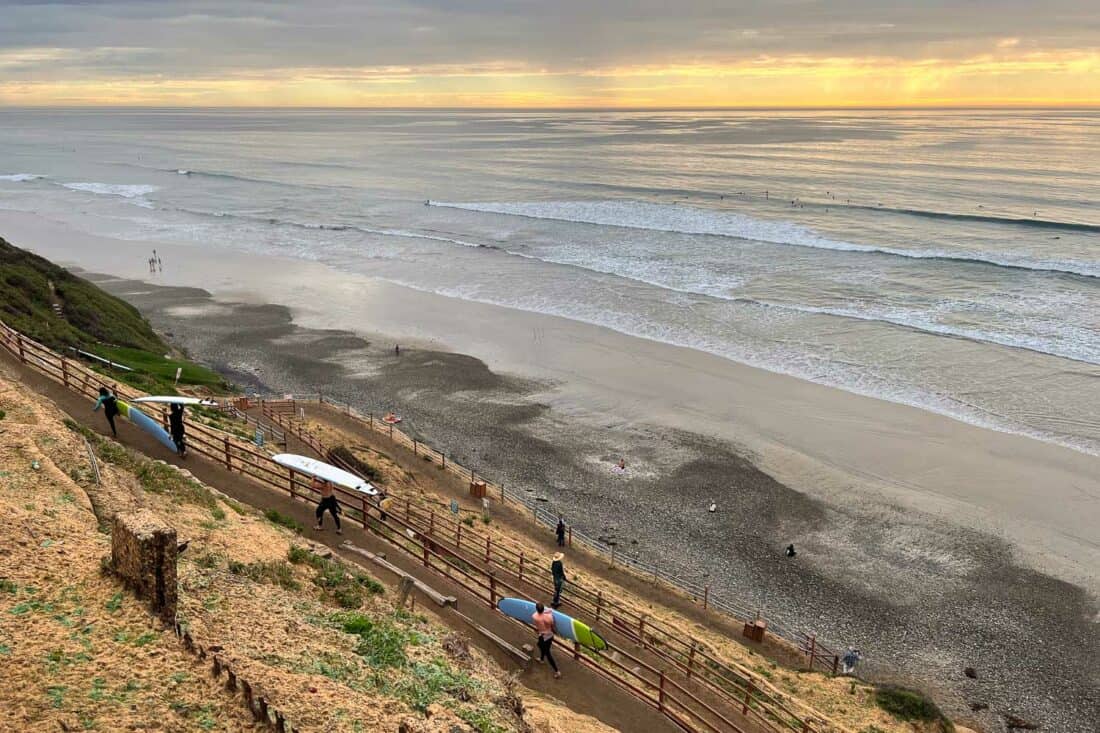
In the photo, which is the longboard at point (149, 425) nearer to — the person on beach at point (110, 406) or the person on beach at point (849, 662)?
the person on beach at point (110, 406)

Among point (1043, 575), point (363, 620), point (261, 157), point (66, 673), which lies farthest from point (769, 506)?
point (261, 157)

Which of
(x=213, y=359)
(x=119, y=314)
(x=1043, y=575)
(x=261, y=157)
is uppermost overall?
(x=261, y=157)

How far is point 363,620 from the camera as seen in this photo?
37.0ft

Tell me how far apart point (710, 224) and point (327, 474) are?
59731 millimetres

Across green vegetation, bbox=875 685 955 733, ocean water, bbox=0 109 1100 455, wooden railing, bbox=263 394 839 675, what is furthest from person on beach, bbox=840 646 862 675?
ocean water, bbox=0 109 1100 455

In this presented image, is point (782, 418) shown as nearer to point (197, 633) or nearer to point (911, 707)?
point (911, 707)

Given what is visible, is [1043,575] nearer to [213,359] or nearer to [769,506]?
[769,506]

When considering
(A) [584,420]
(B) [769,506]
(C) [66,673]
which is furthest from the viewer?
(A) [584,420]

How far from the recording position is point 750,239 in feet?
211

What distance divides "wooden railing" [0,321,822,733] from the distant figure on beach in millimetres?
460

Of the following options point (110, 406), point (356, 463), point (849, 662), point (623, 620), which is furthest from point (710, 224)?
point (110, 406)

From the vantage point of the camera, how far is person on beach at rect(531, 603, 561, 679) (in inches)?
470

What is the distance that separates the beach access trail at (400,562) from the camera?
1166cm

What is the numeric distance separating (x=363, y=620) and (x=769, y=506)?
54.9 ft
